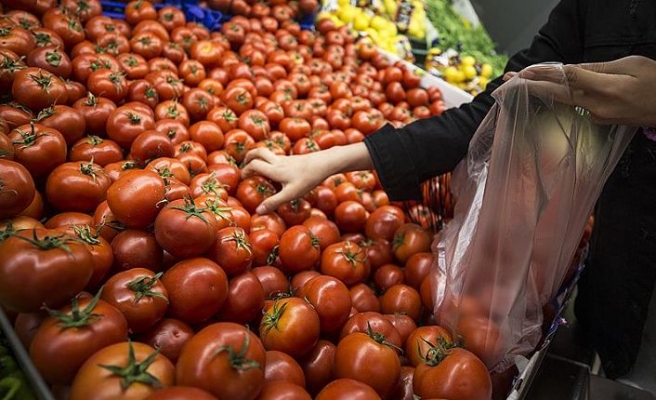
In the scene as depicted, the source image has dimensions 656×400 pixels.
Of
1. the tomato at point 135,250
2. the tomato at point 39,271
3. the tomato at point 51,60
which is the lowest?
the tomato at point 135,250

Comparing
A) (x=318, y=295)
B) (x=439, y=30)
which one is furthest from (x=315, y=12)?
(x=318, y=295)

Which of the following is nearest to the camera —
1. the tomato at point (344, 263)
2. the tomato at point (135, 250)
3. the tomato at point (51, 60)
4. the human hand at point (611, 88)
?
the human hand at point (611, 88)

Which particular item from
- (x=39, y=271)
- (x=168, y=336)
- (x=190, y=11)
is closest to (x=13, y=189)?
(x=39, y=271)

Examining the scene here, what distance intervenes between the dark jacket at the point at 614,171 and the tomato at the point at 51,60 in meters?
1.37

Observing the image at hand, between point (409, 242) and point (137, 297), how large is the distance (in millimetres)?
1275

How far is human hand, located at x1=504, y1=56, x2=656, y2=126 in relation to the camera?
1.20m

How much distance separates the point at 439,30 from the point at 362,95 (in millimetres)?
2537

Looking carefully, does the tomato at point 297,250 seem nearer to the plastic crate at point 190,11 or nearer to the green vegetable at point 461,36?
the plastic crate at point 190,11

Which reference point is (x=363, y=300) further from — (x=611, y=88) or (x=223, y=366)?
(x=611, y=88)

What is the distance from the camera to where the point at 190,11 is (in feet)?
11.1

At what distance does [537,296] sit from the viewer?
154 cm

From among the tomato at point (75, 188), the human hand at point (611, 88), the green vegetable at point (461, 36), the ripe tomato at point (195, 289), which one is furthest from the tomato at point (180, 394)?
the green vegetable at point (461, 36)

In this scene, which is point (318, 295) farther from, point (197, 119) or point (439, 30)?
point (439, 30)

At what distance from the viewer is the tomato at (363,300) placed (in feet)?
5.91
